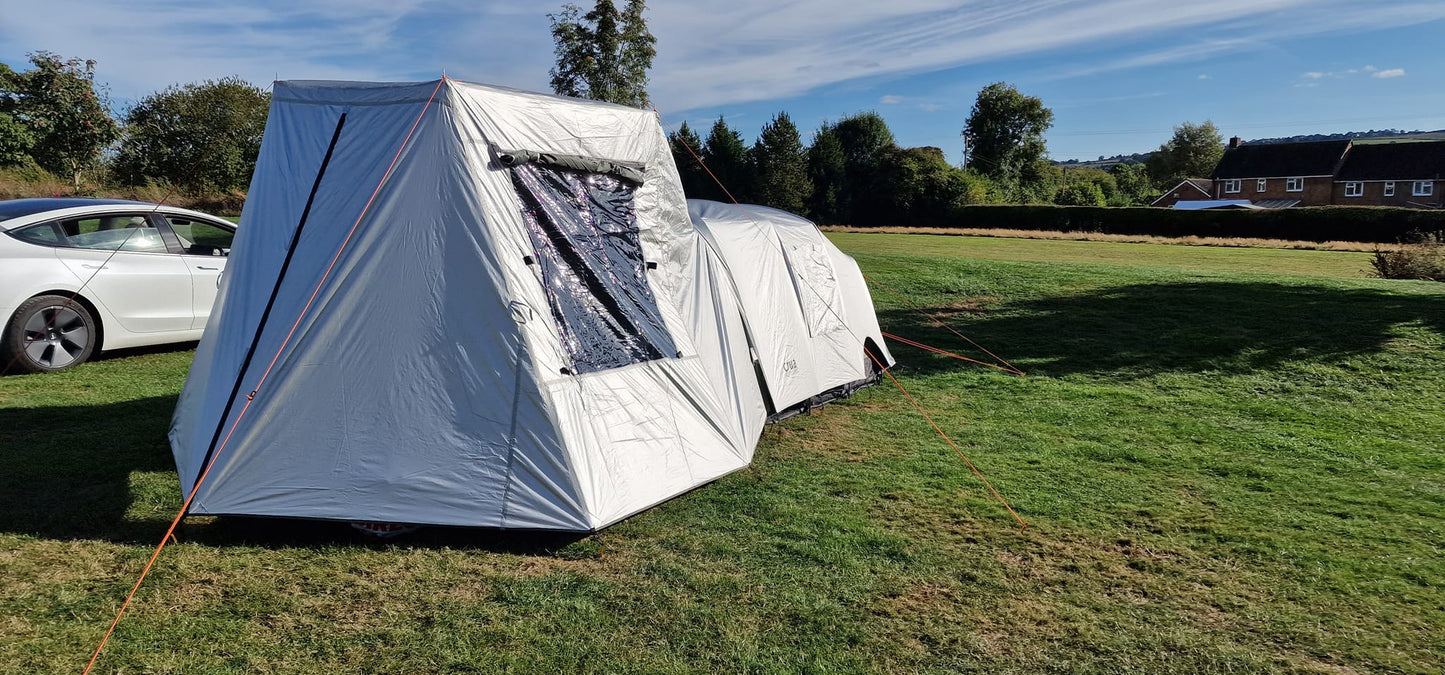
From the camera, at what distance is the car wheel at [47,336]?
798 cm

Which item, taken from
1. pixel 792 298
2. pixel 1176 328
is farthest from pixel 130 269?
pixel 1176 328

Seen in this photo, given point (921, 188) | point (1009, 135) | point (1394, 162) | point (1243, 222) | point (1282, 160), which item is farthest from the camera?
point (1009, 135)

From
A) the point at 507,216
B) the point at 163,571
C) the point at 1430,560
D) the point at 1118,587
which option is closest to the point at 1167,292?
the point at 1430,560

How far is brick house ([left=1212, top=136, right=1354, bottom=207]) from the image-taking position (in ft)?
198

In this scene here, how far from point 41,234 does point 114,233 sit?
0.64 metres

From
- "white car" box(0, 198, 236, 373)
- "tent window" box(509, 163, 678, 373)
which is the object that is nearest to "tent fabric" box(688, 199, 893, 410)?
"tent window" box(509, 163, 678, 373)

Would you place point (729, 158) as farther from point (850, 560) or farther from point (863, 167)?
point (850, 560)

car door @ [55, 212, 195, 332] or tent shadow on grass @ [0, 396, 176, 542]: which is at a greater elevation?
car door @ [55, 212, 195, 332]

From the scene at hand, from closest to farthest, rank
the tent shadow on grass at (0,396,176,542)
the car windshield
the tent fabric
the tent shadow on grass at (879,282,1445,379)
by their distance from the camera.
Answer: the tent shadow on grass at (0,396,176,542) < the tent fabric < the car windshield < the tent shadow on grass at (879,282,1445,379)

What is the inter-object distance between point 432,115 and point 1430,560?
6.12 m

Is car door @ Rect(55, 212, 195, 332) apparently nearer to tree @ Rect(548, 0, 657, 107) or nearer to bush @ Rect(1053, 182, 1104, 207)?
tree @ Rect(548, 0, 657, 107)

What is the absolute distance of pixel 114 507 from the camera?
493 centimetres

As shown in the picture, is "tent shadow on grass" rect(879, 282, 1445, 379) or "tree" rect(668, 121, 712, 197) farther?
"tree" rect(668, 121, 712, 197)

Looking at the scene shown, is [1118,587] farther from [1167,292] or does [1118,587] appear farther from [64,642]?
[1167,292]
